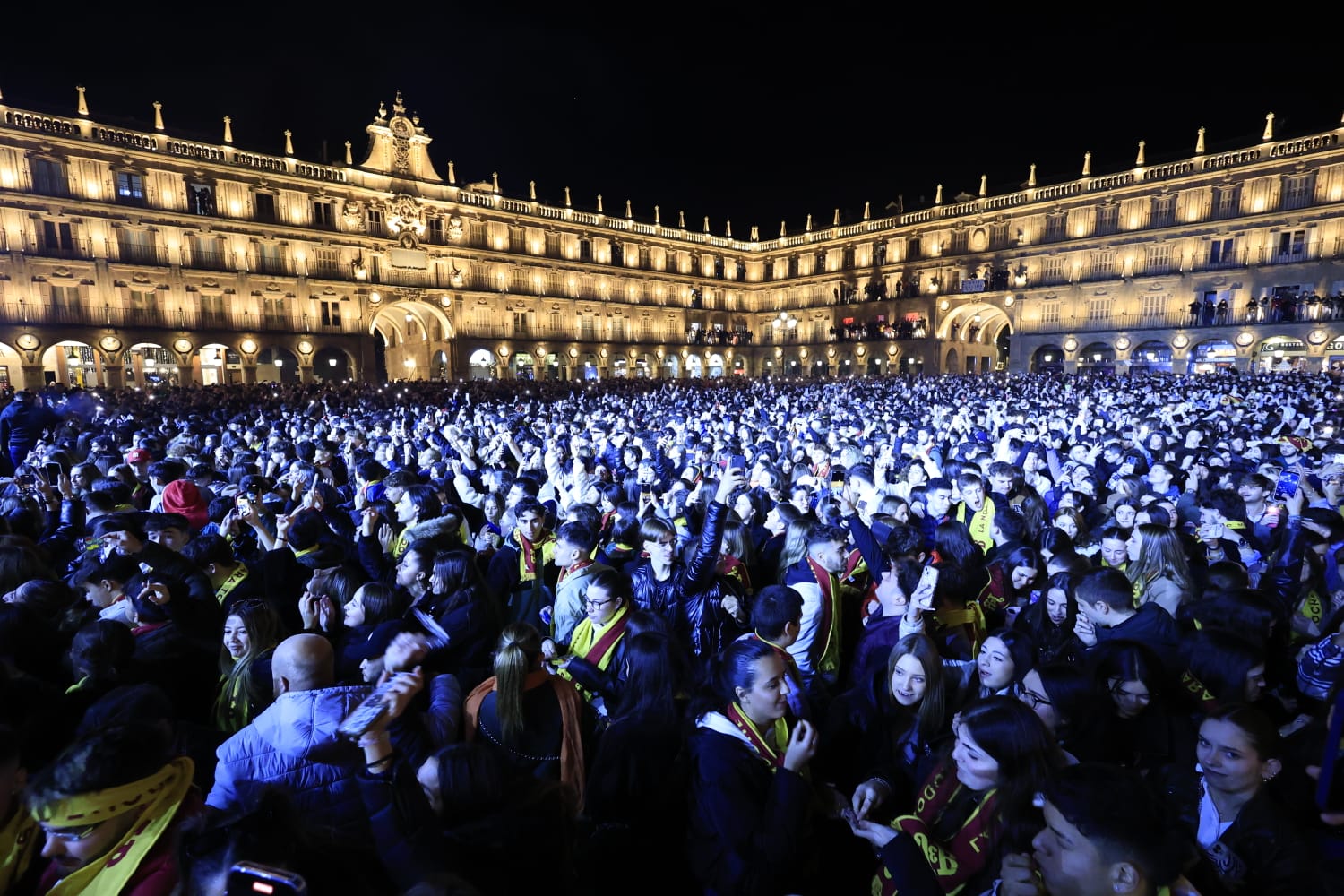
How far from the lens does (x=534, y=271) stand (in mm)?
47312

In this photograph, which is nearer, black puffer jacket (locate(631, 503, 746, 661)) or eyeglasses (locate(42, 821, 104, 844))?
eyeglasses (locate(42, 821, 104, 844))

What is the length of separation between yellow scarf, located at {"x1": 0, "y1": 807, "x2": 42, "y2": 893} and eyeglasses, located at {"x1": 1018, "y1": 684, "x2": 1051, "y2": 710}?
3.54 metres

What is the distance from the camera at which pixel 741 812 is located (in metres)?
2.26

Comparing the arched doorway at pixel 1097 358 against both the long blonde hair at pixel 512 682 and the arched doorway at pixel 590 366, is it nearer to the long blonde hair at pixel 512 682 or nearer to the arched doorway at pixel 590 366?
the arched doorway at pixel 590 366

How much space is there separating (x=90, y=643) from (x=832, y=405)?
699 inches

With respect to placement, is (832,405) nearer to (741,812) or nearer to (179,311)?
(741,812)

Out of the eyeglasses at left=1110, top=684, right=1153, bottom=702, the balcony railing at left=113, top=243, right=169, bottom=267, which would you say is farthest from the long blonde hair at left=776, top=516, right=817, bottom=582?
the balcony railing at left=113, top=243, right=169, bottom=267

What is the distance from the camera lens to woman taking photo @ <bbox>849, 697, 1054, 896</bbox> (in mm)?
2098

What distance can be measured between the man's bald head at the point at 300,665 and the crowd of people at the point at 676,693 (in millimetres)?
17

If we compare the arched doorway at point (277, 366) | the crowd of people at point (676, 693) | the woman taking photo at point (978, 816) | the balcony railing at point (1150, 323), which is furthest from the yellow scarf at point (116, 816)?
the balcony railing at point (1150, 323)

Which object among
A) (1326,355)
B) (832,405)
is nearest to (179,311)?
(832,405)

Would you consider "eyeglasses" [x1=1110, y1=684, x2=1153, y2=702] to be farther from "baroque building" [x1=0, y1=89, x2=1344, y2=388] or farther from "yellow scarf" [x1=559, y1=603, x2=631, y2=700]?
"baroque building" [x1=0, y1=89, x2=1344, y2=388]

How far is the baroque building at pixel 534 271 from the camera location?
101 feet

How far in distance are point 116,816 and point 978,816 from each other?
270 cm
